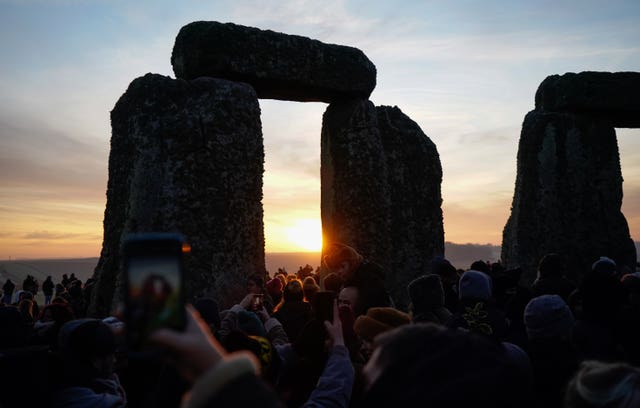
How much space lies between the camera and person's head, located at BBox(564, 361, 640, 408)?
145 cm

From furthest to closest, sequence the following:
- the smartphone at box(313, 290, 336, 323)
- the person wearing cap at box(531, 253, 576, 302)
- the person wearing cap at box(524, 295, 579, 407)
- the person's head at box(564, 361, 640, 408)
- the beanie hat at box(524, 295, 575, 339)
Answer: the person wearing cap at box(531, 253, 576, 302)
the beanie hat at box(524, 295, 575, 339)
the person wearing cap at box(524, 295, 579, 407)
the smartphone at box(313, 290, 336, 323)
the person's head at box(564, 361, 640, 408)

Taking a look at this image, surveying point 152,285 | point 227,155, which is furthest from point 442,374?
point 227,155

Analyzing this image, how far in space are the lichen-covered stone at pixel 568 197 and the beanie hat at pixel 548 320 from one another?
24.3ft

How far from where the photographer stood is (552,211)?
1047 centimetres

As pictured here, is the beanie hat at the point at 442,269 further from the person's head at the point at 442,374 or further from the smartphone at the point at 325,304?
the person's head at the point at 442,374

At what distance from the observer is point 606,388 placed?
148cm

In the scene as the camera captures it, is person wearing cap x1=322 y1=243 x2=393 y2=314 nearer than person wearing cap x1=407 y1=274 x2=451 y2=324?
No

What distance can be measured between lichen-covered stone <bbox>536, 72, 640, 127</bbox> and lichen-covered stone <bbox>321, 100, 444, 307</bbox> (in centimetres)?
286

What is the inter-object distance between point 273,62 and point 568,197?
565 centimetres

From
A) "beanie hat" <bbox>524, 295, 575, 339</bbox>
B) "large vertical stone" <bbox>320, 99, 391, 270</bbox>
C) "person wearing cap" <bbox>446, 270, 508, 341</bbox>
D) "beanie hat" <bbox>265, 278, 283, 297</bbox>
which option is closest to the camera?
"beanie hat" <bbox>524, 295, 575, 339</bbox>

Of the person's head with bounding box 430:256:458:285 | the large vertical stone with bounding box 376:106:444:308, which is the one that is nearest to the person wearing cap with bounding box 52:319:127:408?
the person's head with bounding box 430:256:458:285

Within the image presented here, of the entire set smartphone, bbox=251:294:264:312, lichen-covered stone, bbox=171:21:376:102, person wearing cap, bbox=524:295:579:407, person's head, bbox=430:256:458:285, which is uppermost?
lichen-covered stone, bbox=171:21:376:102

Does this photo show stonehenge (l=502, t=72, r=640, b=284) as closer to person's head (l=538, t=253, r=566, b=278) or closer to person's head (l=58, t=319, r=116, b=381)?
person's head (l=538, t=253, r=566, b=278)

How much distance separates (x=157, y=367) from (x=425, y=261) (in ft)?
23.3
